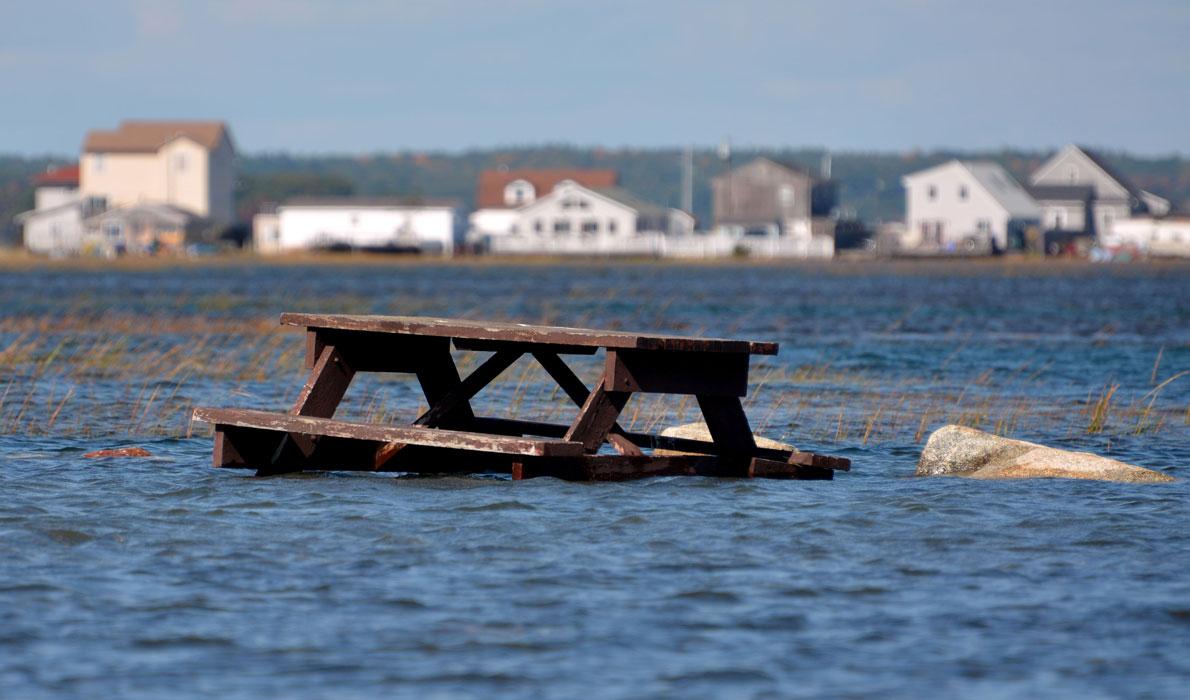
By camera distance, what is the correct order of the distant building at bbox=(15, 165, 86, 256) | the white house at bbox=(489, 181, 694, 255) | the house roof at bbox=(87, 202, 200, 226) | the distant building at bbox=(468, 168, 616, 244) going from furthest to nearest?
the distant building at bbox=(468, 168, 616, 244) → the distant building at bbox=(15, 165, 86, 256) → the house roof at bbox=(87, 202, 200, 226) → the white house at bbox=(489, 181, 694, 255)

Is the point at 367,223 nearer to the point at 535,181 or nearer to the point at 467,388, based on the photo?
the point at 535,181

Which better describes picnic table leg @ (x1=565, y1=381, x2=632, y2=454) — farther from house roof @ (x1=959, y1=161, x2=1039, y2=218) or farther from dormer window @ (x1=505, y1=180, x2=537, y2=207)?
dormer window @ (x1=505, y1=180, x2=537, y2=207)

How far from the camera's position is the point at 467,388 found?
1426cm

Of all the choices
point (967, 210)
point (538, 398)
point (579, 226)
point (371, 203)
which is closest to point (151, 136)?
point (371, 203)

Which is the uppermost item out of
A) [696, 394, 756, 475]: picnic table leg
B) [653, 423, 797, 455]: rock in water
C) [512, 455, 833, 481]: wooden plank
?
[696, 394, 756, 475]: picnic table leg

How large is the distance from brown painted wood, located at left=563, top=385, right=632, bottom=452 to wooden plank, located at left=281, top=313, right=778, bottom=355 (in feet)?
1.38

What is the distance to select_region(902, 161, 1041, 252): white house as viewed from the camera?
395 feet

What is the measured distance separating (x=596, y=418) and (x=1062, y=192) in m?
121

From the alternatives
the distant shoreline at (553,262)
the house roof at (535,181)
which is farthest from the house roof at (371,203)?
the house roof at (535,181)

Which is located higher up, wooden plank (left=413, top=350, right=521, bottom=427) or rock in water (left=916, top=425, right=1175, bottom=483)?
wooden plank (left=413, top=350, right=521, bottom=427)

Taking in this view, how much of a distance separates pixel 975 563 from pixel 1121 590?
3.27 ft

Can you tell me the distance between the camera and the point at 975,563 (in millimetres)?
10289

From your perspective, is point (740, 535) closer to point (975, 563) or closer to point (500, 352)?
point (975, 563)

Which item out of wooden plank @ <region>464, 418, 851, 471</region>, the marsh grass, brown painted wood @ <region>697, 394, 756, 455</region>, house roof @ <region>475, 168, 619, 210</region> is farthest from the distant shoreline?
brown painted wood @ <region>697, 394, 756, 455</region>
